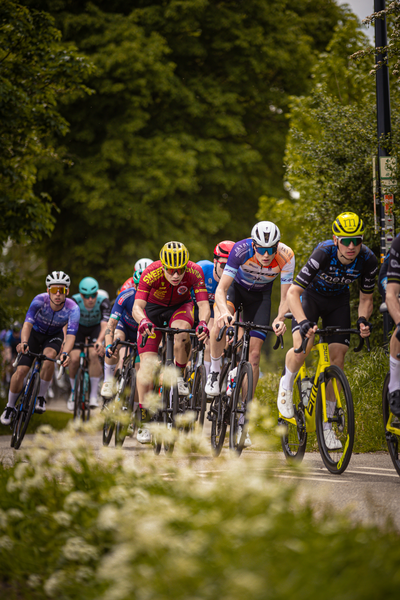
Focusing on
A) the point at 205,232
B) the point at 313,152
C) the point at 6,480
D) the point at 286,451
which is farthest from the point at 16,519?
the point at 205,232

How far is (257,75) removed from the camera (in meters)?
25.2

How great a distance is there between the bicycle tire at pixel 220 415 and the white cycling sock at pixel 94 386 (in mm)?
5144

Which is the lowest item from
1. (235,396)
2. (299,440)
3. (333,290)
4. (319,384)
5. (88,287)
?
(299,440)

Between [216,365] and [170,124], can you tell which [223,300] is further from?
[170,124]

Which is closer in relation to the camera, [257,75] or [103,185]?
[103,185]

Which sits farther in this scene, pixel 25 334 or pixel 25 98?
pixel 25 98

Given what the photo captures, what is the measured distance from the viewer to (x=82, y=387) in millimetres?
12477

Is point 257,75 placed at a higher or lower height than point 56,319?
higher

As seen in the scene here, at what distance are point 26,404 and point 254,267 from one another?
3.46 m

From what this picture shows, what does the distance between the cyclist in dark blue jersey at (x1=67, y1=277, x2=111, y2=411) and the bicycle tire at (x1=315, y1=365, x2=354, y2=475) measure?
6628mm

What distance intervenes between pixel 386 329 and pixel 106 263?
15.7 metres

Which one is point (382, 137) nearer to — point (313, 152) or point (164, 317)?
point (313, 152)

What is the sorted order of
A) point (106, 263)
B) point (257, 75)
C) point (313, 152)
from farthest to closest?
point (257, 75) → point (106, 263) → point (313, 152)

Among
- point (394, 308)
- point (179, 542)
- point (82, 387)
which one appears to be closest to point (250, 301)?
point (394, 308)
